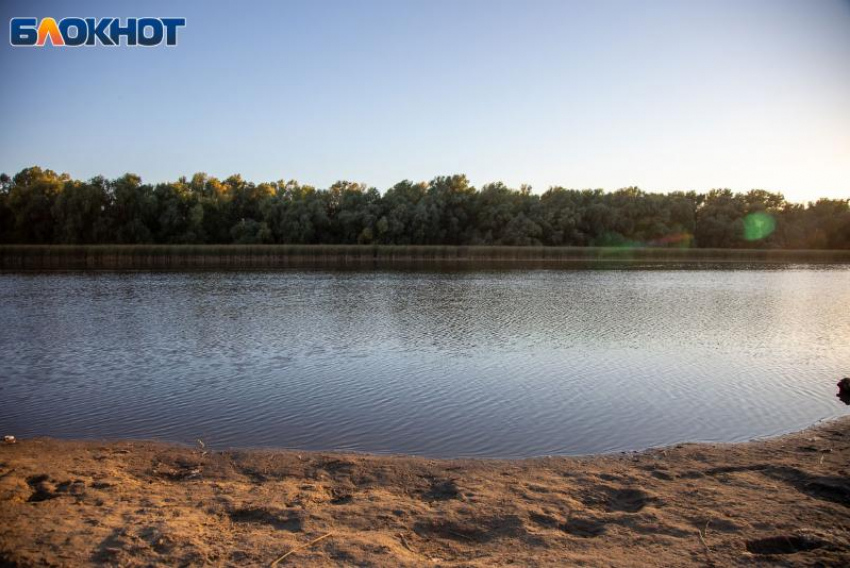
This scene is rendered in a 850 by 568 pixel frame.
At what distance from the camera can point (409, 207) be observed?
87.6 meters

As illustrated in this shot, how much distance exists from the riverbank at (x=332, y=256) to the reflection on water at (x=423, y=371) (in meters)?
35.0

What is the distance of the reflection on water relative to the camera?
9.03 meters

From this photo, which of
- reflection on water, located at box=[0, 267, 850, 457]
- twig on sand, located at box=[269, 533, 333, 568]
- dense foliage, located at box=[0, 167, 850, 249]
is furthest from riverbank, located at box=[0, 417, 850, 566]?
dense foliage, located at box=[0, 167, 850, 249]

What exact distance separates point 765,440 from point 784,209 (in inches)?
4206

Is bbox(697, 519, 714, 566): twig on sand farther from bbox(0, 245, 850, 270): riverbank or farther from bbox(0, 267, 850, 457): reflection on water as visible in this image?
bbox(0, 245, 850, 270): riverbank

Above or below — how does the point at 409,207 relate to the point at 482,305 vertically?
above

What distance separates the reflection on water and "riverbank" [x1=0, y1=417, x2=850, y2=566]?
1.10m

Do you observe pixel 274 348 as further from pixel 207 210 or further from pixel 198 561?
pixel 207 210

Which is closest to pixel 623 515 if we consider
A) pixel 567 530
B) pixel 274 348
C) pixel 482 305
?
pixel 567 530

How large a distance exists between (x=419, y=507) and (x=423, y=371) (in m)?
7.29

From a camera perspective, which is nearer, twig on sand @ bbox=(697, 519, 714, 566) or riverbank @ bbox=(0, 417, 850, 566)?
twig on sand @ bbox=(697, 519, 714, 566)

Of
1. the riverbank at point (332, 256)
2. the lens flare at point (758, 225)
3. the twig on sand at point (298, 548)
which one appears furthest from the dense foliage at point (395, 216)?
the twig on sand at point (298, 548)

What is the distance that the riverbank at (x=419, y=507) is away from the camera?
15.2ft

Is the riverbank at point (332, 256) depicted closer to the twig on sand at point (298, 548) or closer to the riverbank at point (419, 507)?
the riverbank at point (419, 507)
